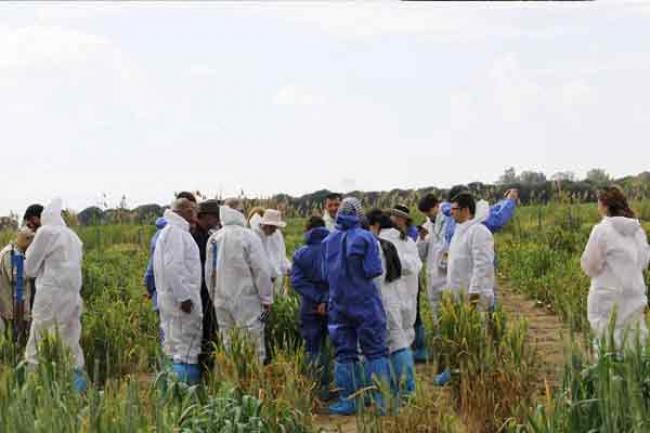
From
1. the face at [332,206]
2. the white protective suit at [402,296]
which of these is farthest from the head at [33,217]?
the face at [332,206]

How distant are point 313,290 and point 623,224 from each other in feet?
7.65

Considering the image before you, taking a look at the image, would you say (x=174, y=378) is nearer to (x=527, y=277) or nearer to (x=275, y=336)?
(x=275, y=336)

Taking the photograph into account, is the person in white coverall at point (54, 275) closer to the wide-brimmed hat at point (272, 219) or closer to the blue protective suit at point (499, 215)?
the wide-brimmed hat at point (272, 219)

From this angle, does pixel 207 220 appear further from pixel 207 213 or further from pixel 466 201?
pixel 466 201

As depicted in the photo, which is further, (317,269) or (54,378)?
(317,269)

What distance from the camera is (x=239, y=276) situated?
7.22 m

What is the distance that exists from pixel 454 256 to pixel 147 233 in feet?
34.9

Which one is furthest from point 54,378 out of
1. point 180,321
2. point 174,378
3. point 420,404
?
point 180,321

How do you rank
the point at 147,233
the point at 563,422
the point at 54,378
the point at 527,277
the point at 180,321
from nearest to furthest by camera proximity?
the point at 563,422
the point at 54,378
the point at 180,321
the point at 527,277
the point at 147,233

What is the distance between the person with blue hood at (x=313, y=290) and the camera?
24.2 ft

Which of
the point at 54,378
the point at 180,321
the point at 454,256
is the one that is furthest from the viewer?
the point at 454,256

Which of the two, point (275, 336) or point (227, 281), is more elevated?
point (227, 281)

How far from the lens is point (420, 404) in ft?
16.5

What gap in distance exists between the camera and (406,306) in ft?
24.1
